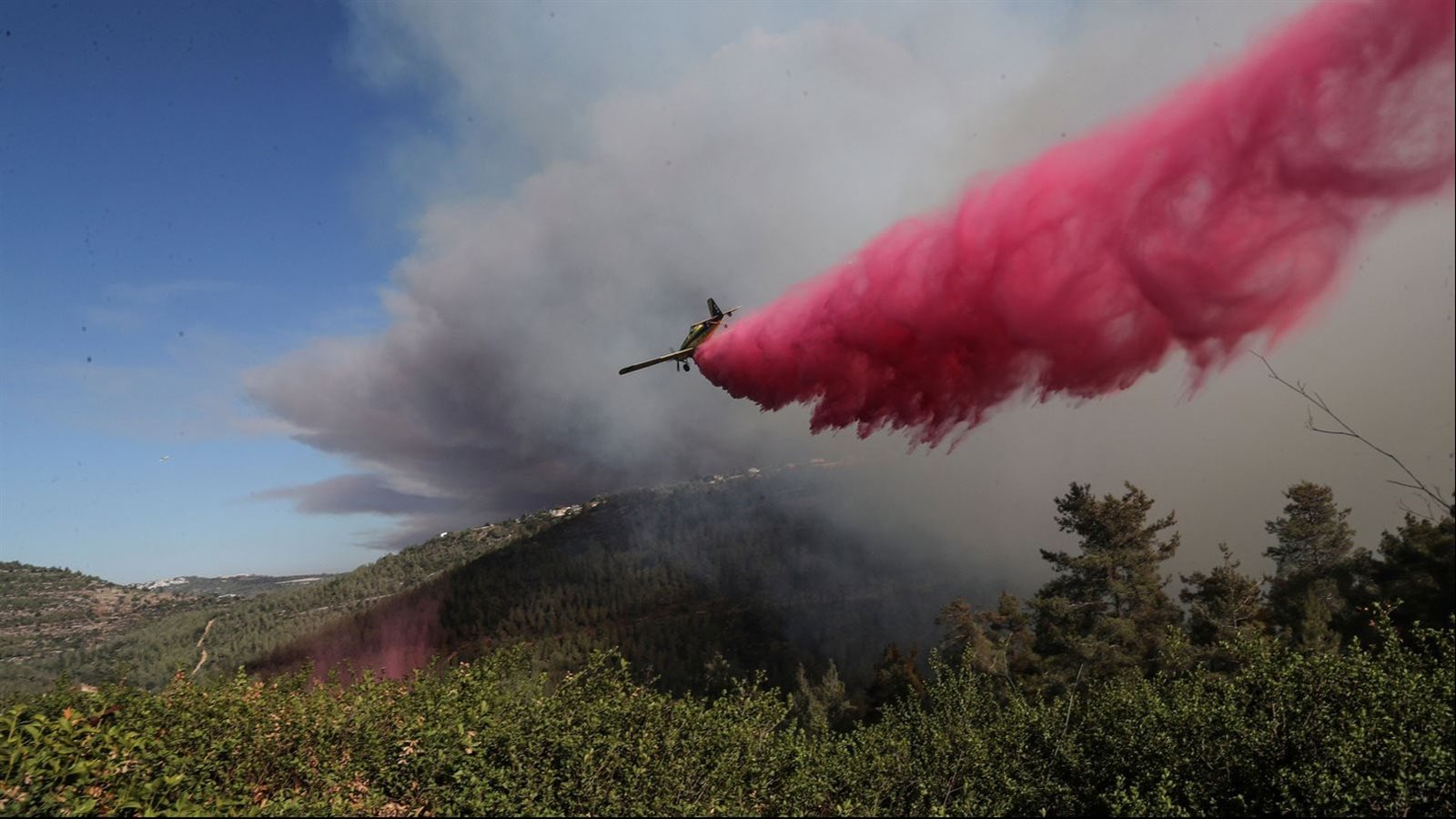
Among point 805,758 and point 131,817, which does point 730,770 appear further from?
point 131,817

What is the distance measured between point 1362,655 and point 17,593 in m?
260

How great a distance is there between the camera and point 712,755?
63.3 ft

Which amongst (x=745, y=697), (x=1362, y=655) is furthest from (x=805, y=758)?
(x=1362, y=655)

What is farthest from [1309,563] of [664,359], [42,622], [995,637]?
[42,622]

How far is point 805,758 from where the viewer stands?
18.8 metres

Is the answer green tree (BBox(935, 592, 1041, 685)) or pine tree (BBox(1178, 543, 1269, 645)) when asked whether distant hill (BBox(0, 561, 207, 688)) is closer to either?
green tree (BBox(935, 592, 1041, 685))

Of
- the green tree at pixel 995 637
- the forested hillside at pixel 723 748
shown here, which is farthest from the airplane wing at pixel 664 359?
the green tree at pixel 995 637

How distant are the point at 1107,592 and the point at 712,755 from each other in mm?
48522

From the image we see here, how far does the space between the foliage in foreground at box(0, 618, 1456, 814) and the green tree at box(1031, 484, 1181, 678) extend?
113ft

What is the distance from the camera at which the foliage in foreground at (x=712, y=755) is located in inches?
622

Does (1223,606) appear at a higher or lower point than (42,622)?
lower

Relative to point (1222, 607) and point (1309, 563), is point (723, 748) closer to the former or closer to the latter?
point (1222, 607)

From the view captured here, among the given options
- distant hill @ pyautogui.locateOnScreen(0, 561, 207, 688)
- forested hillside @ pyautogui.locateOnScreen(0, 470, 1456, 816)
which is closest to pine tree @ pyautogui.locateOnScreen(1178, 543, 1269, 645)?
forested hillside @ pyautogui.locateOnScreen(0, 470, 1456, 816)

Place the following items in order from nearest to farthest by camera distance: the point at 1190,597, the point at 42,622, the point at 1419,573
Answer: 1. the point at 1419,573
2. the point at 1190,597
3. the point at 42,622
